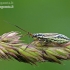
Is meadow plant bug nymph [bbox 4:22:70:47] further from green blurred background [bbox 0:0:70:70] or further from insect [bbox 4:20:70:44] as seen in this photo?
green blurred background [bbox 0:0:70:70]

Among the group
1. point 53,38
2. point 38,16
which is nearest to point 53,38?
point 53,38

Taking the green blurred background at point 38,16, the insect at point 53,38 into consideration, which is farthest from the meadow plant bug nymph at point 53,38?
the green blurred background at point 38,16

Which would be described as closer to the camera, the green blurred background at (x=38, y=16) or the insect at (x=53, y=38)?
the insect at (x=53, y=38)

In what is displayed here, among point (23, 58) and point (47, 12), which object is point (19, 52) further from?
point (47, 12)

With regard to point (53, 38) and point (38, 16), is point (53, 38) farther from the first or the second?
point (38, 16)

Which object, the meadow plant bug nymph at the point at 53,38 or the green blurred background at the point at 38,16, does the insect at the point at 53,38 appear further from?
the green blurred background at the point at 38,16

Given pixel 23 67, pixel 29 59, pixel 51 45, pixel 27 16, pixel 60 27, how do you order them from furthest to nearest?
1. pixel 27 16
2. pixel 60 27
3. pixel 23 67
4. pixel 51 45
5. pixel 29 59

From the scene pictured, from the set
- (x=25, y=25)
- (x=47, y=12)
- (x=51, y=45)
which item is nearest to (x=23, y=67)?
(x=25, y=25)

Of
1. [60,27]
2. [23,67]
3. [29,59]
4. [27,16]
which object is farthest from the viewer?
[27,16]
